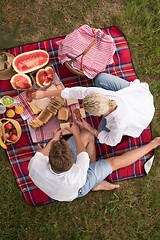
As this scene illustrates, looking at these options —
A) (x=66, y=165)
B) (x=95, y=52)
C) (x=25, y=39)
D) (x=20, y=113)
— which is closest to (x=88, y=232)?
(x=66, y=165)

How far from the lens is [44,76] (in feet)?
11.1

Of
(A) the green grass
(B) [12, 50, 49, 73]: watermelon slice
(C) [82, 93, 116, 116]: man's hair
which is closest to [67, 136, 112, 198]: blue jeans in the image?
(A) the green grass

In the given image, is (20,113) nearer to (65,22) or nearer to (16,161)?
(16,161)

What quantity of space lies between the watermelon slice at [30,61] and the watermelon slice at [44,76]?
0.09 meters

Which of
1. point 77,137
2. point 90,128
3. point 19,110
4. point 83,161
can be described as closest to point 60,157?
point 83,161

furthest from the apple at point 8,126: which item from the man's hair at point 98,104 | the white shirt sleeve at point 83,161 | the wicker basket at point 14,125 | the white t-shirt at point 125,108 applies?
the man's hair at point 98,104

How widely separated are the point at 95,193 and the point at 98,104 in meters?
1.96

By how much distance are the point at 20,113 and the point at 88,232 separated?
2383 millimetres

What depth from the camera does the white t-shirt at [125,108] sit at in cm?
265

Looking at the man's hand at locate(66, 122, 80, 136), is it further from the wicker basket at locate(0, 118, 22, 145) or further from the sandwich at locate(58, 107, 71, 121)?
the wicker basket at locate(0, 118, 22, 145)

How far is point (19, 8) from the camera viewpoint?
3.62 m

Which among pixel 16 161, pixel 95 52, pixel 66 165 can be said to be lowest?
pixel 16 161

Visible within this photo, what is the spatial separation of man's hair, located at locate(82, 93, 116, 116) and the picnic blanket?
3.67 feet

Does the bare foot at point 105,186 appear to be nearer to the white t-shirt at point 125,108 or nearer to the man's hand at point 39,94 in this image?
the white t-shirt at point 125,108
